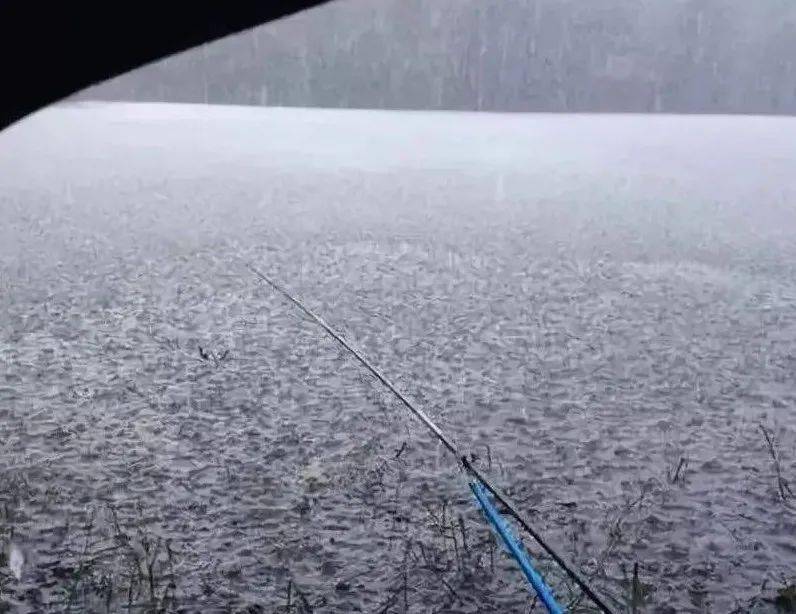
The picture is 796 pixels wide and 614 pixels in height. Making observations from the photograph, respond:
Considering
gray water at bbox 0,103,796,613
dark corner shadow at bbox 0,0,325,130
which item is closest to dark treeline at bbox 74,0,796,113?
gray water at bbox 0,103,796,613

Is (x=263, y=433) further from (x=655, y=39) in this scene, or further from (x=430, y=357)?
(x=655, y=39)

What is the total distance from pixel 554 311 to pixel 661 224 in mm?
4252

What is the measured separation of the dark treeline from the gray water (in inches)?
2153

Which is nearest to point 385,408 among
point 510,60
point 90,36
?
point 90,36

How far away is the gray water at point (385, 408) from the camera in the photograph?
2422mm

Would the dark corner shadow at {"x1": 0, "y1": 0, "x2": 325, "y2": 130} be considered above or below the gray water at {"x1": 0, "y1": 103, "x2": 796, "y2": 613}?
above

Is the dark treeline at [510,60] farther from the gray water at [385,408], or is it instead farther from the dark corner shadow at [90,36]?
the dark corner shadow at [90,36]

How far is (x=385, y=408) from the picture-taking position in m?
3.71

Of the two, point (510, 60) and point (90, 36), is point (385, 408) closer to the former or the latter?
point (90, 36)

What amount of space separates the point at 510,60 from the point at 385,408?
6637cm

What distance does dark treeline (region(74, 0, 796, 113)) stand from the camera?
64.1 metres

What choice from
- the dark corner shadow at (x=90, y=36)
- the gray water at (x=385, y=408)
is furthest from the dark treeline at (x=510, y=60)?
the dark corner shadow at (x=90, y=36)

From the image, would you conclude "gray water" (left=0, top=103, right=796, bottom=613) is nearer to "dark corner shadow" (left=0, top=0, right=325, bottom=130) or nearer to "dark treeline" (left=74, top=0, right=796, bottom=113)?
"dark corner shadow" (left=0, top=0, right=325, bottom=130)

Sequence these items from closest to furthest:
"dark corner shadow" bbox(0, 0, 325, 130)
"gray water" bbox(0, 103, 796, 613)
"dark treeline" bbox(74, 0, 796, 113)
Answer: "dark corner shadow" bbox(0, 0, 325, 130), "gray water" bbox(0, 103, 796, 613), "dark treeline" bbox(74, 0, 796, 113)
